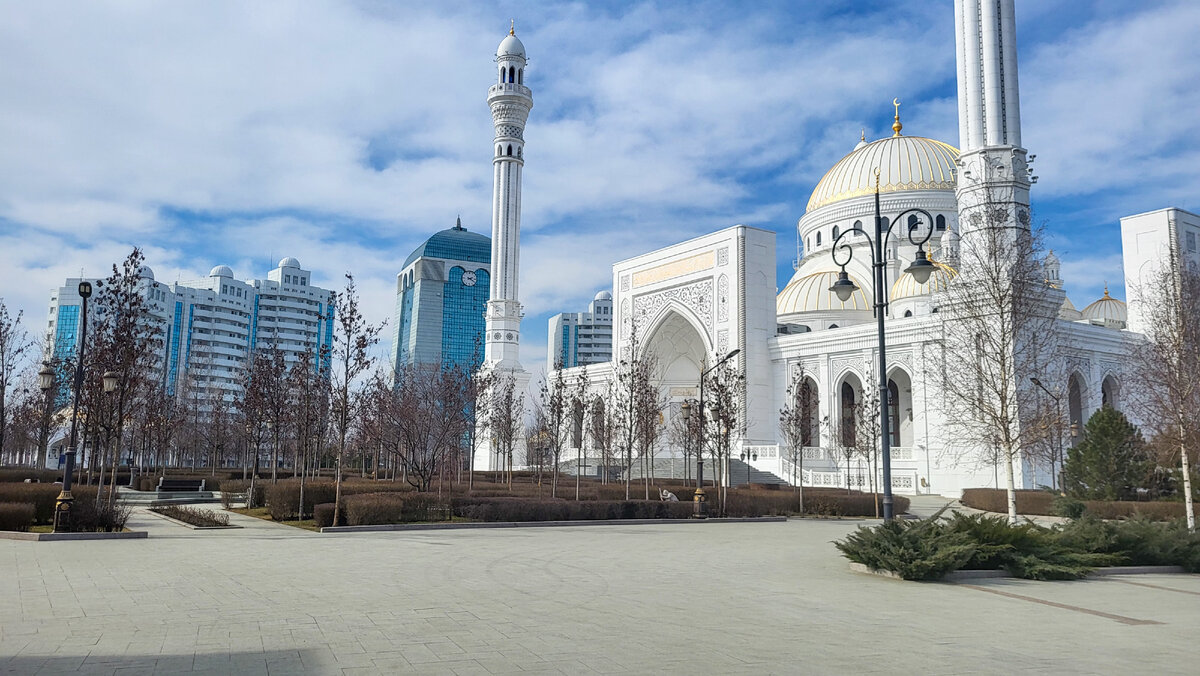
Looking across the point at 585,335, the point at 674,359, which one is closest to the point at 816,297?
the point at 674,359

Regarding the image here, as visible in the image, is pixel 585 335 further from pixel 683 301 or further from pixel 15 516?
pixel 15 516

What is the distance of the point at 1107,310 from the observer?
62312 millimetres

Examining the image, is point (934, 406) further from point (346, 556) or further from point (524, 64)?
point (524, 64)

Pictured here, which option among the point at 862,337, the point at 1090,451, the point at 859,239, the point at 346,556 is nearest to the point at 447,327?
the point at 859,239

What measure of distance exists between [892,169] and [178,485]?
50511 mm

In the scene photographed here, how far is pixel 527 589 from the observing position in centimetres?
1002

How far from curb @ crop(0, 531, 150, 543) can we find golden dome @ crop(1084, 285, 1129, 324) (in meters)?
63.6

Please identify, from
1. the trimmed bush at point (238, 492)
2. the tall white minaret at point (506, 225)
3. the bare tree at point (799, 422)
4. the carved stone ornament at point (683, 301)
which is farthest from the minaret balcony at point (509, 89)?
the trimmed bush at point (238, 492)

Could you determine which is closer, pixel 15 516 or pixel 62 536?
pixel 62 536

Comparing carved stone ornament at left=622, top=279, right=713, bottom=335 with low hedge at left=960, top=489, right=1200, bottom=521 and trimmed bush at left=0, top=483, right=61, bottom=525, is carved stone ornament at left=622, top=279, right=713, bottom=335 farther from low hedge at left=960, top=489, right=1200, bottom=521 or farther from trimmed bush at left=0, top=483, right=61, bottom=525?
trimmed bush at left=0, top=483, right=61, bottom=525

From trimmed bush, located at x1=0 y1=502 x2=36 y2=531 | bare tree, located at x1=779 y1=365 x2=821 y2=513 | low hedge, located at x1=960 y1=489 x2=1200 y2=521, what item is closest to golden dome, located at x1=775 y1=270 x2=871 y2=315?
bare tree, located at x1=779 y1=365 x2=821 y2=513

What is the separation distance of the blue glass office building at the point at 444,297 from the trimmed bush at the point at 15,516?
123 m

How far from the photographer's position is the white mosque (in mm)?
35031

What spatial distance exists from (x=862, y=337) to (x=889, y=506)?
115ft
